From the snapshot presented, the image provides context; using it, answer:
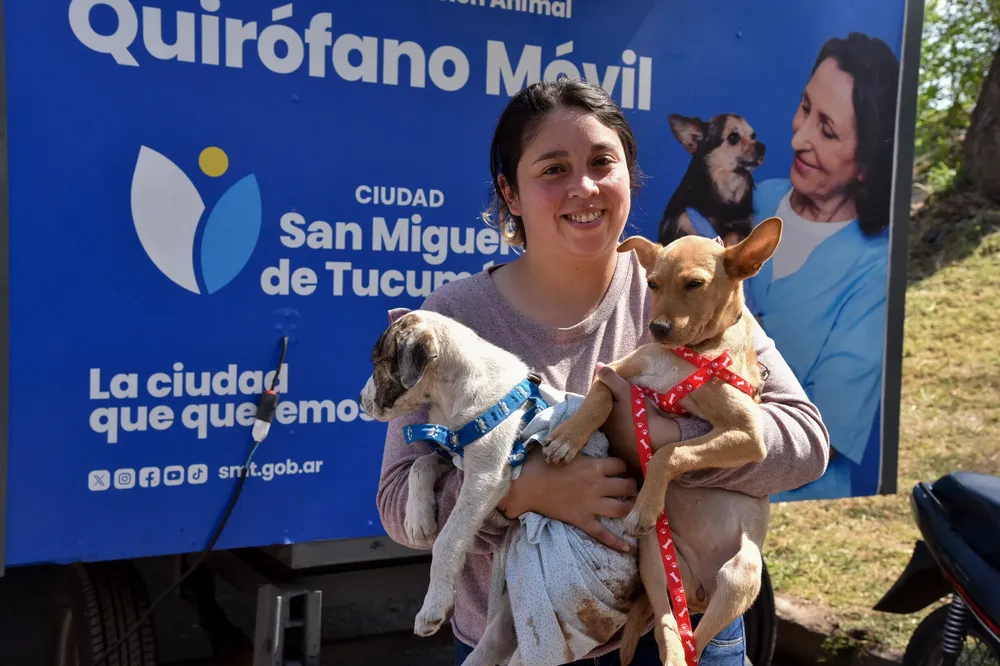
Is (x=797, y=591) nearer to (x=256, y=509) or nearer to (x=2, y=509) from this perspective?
(x=256, y=509)

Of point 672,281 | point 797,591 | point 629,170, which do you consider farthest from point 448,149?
point 797,591

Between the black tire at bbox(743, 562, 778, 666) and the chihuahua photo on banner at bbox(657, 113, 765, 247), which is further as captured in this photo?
the black tire at bbox(743, 562, 778, 666)

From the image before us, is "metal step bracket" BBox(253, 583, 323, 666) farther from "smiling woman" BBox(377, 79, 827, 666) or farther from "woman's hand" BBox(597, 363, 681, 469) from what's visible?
"woman's hand" BBox(597, 363, 681, 469)

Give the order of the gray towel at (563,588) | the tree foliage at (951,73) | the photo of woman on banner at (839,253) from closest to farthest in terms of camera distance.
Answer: the gray towel at (563,588)
the photo of woman on banner at (839,253)
the tree foliage at (951,73)

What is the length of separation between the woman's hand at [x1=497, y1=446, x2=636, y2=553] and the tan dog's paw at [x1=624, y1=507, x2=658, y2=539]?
0.11 ft

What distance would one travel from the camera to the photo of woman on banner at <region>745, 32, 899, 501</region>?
379cm

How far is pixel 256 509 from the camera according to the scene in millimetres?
2930

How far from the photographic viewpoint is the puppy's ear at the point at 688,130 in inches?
140

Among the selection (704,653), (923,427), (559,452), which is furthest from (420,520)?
(923,427)

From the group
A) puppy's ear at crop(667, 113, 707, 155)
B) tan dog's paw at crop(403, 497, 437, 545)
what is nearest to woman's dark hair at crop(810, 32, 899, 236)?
puppy's ear at crop(667, 113, 707, 155)

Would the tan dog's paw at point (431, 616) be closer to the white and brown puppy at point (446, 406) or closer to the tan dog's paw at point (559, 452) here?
the white and brown puppy at point (446, 406)

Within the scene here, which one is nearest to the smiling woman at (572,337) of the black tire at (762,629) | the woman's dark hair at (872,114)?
the woman's dark hair at (872,114)

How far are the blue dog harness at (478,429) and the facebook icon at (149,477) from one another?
1155mm

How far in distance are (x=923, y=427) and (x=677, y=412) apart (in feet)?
19.6
